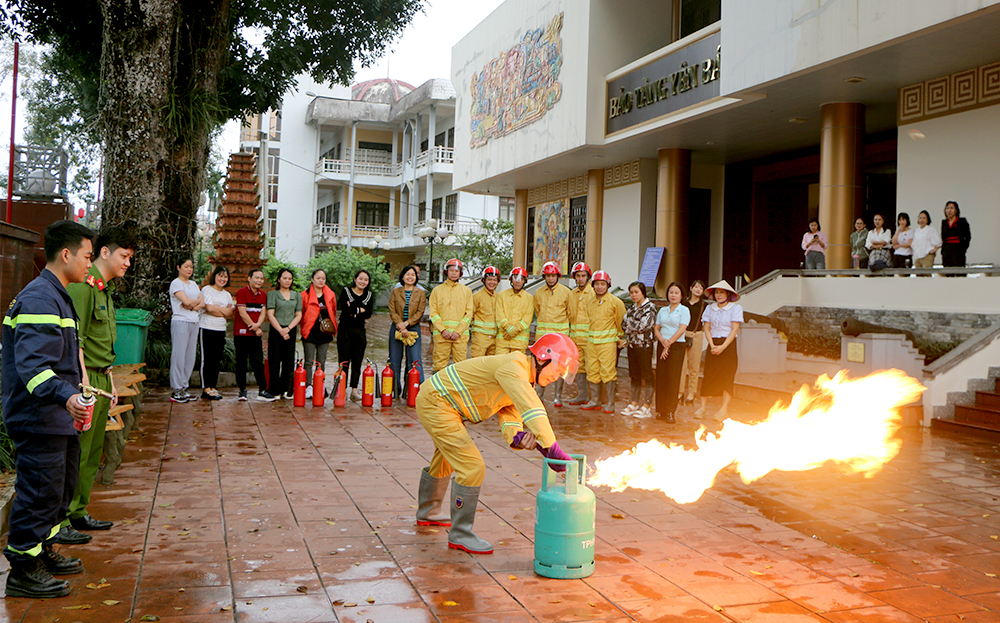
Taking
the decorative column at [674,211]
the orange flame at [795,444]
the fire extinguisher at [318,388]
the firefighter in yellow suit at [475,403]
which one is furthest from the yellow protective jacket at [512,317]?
the decorative column at [674,211]

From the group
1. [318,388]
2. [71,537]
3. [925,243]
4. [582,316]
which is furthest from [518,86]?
[71,537]

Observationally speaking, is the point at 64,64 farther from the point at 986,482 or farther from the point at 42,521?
the point at 986,482

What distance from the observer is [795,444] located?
29.6 feet

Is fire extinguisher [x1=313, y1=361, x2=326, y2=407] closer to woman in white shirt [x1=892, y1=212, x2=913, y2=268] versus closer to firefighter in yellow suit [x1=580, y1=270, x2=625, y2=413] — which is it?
firefighter in yellow suit [x1=580, y1=270, x2=625, y2=413]

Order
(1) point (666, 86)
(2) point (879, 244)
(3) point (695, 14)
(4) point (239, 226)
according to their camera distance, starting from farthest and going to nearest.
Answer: (4) point (239, 226) < (3) point (695, 14) < (1) point (666, 86) < (2) point (879, 244)

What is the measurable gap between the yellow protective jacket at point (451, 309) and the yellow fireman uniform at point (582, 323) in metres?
1.65

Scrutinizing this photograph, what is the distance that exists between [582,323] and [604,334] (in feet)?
1.52

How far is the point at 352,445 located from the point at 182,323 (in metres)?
3.70

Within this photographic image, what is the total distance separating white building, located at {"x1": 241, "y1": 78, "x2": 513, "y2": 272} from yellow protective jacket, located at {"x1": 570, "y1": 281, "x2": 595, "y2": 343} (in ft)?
97.7

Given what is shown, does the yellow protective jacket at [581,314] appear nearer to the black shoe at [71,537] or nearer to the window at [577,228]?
the black shoe at [71,537]

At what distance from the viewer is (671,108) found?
1889 cm

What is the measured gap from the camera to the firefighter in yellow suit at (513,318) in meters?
11.8

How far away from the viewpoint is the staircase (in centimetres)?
1054

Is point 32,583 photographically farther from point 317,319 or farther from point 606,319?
point 606,319
